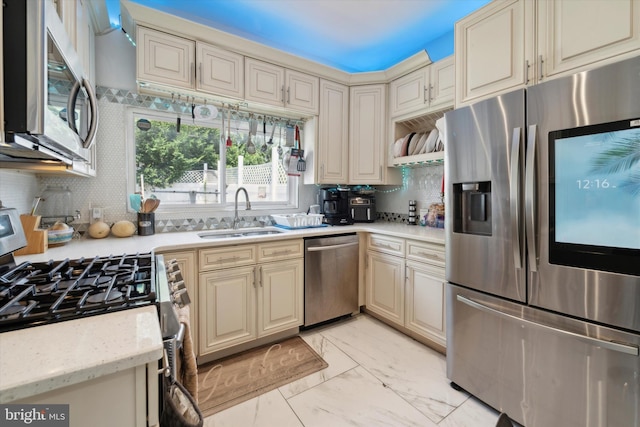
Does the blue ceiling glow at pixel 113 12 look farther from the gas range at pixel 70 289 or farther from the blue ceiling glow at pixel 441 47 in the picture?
the blue ceiling glow at pixel 441 47

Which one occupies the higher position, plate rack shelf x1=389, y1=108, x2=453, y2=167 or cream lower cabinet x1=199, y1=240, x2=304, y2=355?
plate rack shelf x1=389, y1=108, x2=453, y2=167

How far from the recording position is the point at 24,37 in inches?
27.1

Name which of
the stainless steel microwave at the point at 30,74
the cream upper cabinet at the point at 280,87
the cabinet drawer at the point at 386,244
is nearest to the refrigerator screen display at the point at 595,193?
the cabinet drawer at the point at 386,244

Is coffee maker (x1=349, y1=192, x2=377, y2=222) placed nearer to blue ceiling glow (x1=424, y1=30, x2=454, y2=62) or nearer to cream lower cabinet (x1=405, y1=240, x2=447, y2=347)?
cream lower cabinet (x1=405, y1=240, x2=447, y2=347)

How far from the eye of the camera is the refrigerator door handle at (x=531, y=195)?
1.29 metres

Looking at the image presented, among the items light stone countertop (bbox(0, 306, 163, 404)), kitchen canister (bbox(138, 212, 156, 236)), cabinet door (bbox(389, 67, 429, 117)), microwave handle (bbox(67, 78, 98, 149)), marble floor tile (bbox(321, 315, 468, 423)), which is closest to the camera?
light stone countertop (bbox(0, 306, 163, 404))

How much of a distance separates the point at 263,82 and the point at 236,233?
4.32 feet

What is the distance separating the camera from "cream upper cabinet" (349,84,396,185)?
112 inches

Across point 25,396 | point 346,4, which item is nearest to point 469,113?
point 346,4

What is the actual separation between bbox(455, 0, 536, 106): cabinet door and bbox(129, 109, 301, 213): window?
1.64 metres

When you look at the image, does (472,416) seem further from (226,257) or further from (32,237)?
(32,237)

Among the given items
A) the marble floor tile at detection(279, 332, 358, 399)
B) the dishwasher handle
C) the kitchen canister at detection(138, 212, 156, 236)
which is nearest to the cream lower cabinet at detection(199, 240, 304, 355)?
the dishwasher handle

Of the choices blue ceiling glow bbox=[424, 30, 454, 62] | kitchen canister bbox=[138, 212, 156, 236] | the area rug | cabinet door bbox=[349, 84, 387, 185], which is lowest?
the area rug

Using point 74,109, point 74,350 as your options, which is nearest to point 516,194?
point 74,350
